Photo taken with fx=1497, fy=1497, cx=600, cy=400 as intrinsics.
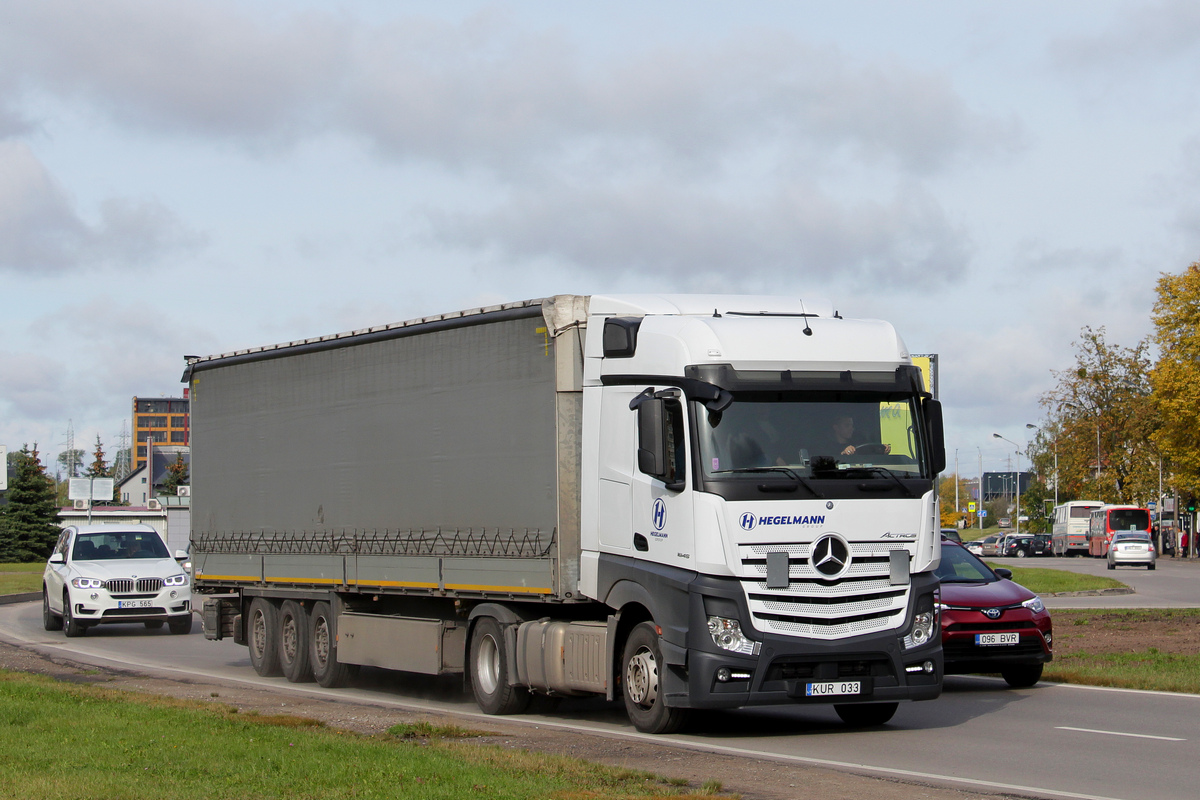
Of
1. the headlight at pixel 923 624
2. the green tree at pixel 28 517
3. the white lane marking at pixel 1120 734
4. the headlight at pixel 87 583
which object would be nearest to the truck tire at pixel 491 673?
the headlight at pixel 923 624

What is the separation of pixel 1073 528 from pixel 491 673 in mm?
84239

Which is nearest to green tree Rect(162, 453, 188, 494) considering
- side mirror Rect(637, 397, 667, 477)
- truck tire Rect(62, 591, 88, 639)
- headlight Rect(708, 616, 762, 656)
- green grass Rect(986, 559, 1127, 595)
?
green grass Rect(986, 559, 1127, 595)

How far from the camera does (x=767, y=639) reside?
11.5m

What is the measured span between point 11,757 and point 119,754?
71cm

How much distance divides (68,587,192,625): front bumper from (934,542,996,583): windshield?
45.3ft

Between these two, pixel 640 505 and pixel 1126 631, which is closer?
pixel 640 505

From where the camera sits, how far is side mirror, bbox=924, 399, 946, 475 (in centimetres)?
1235

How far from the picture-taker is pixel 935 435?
40.6 ft

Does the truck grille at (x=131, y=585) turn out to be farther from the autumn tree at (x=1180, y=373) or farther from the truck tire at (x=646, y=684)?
the autumn tree at (x=1180, y=373)

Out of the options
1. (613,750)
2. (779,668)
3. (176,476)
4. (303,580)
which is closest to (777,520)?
(779,668)

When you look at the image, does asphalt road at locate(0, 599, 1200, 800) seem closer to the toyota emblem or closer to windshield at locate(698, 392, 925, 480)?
the toyota emblem

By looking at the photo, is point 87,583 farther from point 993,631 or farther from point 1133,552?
point 1133,552

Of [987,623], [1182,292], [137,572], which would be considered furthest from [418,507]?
[1182,292]

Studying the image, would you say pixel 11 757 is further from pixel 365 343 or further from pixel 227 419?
pixel 227 419
